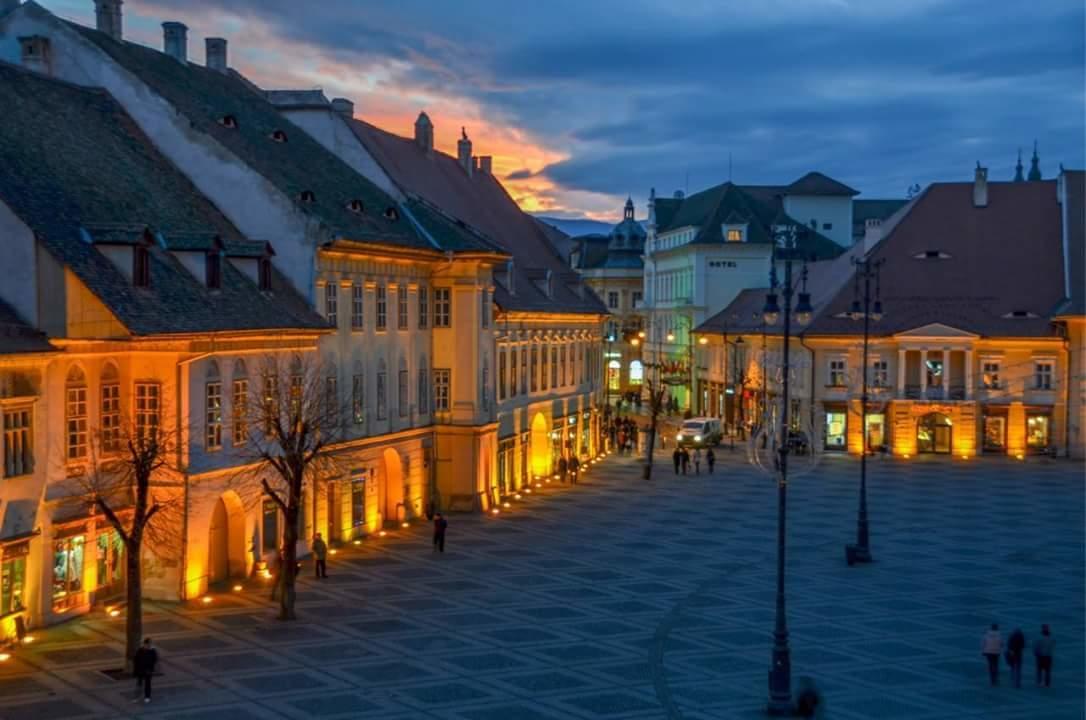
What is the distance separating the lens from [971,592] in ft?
128

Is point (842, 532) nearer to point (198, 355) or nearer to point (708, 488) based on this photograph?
point (708, 488)

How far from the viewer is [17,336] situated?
101 ft

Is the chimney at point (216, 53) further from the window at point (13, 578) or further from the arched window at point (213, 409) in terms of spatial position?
the window at point (13, 578)

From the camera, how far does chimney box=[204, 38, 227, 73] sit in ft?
181

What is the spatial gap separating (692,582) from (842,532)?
40.8ft

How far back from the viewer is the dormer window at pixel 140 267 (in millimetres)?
34250

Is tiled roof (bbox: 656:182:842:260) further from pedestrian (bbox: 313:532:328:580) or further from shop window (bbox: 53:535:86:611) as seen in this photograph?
shop window (bbox: 53:535:86:611)

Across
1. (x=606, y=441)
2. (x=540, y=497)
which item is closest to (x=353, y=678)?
(x=540, y=497)

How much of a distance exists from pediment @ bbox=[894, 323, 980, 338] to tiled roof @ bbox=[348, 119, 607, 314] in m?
19.8

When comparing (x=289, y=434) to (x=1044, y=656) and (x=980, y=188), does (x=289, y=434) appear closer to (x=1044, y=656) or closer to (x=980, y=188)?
(x=1044, y=656)

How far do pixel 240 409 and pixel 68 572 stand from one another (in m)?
7.40

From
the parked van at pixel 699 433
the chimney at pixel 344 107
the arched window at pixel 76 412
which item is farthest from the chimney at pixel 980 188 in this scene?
the arched window at pixel 76 412

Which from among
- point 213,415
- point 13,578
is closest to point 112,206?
point 213,415

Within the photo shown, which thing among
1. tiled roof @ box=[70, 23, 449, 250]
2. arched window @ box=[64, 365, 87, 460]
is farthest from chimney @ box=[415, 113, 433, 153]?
arched window @ box=[64, 365, 87, 460]
